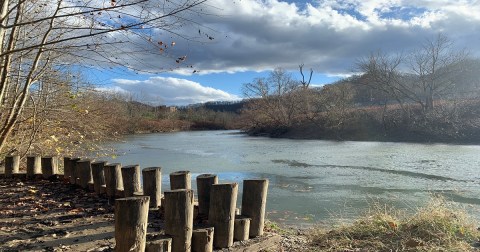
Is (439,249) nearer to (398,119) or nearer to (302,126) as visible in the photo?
(398,119)

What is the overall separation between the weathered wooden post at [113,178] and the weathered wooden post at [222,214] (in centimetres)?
192

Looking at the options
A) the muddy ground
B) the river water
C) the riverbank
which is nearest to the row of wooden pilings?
the muddy ground

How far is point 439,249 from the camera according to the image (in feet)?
15.5

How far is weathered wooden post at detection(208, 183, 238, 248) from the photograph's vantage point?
14.6ft

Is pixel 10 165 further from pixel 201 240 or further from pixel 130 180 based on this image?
pixel 201 240

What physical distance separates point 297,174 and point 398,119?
24097 millimetres

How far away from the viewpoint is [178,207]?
4055 mm

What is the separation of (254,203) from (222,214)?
23.9 inches

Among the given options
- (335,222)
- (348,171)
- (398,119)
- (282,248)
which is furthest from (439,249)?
(398,119)

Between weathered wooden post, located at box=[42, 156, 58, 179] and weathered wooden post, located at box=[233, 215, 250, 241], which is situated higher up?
weathered wooden post, located at box=[42, 156, 58, 179]

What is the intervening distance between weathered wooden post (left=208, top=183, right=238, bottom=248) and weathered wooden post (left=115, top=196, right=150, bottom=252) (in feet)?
3.34

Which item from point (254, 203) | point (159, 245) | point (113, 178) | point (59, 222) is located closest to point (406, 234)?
point (254, 203)

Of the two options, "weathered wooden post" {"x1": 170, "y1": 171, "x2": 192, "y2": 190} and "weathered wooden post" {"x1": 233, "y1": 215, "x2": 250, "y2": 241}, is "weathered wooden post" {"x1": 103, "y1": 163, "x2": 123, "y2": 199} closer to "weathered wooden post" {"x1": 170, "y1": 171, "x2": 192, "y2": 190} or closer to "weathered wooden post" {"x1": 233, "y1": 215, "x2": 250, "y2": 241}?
"weathered wooden post" {"x1": 170, "y1": 171, "x2": 192, "y2": 190}

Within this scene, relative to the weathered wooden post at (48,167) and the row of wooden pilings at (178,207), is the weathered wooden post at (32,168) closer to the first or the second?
the weathered wooden post at (48,167)
